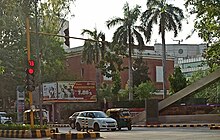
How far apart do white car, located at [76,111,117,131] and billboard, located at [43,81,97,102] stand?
843 inches

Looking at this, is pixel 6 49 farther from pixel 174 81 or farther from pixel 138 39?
pixel 174 81

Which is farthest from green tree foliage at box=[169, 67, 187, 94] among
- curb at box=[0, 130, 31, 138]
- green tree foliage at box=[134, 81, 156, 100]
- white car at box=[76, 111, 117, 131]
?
curb at box=[0, 130, 31, 138]

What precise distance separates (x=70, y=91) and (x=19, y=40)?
27.5 ft

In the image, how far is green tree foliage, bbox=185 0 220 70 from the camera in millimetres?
27984

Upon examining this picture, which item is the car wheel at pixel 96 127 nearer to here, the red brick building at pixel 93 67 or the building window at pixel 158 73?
the red brick building at pixel 93 67

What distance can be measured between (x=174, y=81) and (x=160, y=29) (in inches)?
333

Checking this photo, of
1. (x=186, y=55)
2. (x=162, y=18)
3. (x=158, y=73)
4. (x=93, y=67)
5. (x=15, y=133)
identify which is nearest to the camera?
(x=15, y=133)

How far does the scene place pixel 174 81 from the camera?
6162 cm

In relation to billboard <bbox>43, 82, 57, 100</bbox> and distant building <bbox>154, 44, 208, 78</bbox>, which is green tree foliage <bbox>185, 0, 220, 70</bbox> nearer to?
billboard <bbox>43, 82, 57, 100</bbox>

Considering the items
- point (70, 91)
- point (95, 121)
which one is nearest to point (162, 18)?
point (70, 91)

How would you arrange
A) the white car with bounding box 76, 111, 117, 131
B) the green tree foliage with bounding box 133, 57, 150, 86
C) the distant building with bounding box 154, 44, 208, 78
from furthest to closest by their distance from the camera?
the distant building with bounding box 154, 44, 208, 78 < the green tree foliage with bounding box 133, 57, 150, 86 < the white car with bounding box 76, 111, 117, 131

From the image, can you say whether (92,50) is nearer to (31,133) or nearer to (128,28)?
(128,28)

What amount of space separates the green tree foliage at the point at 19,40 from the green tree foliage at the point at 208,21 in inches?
531

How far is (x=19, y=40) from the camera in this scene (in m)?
51.5
